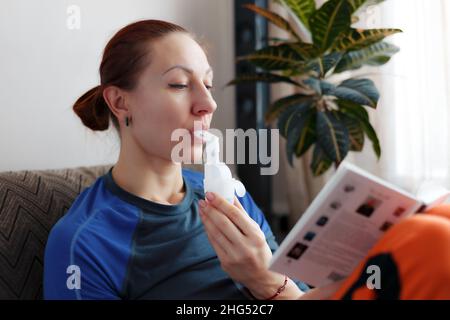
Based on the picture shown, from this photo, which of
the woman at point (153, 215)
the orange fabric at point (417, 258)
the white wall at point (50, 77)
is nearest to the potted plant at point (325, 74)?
the white wall at point (50, 77)

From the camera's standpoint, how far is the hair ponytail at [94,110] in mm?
1255

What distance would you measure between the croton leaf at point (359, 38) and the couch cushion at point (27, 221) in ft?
3.34

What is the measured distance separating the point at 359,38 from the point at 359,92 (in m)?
0.17

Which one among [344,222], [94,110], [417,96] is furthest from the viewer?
[417,96]

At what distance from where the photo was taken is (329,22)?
1.81 metres

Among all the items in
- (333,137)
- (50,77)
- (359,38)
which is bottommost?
(333,137)

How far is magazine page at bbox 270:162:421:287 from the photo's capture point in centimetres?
77

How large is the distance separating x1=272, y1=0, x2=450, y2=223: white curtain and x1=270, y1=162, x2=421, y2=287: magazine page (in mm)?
1164

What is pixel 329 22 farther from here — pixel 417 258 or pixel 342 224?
pixel 417 258

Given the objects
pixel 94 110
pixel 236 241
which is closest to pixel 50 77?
pixel 94 110

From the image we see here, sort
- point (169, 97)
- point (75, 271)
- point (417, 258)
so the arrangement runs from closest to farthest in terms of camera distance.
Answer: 1. point (417, 258)
2. point (75, 271)
3. point (169, 97)

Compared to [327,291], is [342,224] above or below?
above

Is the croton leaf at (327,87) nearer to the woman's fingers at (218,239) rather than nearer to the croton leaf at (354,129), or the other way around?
A: the croton leaf at (354,129)
